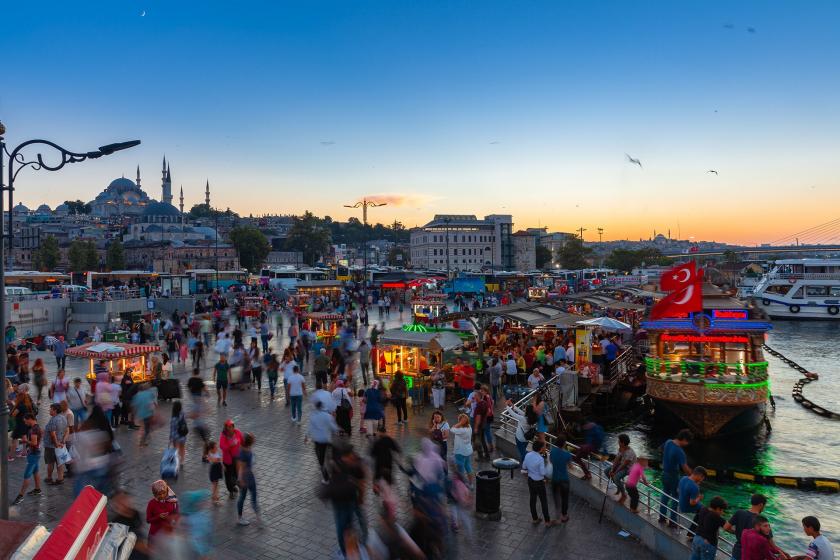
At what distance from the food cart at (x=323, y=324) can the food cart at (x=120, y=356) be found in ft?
25.6

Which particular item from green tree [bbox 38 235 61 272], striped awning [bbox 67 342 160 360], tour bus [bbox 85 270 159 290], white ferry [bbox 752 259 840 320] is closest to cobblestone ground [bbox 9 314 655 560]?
striped awning [bbox 67 342 160 360]

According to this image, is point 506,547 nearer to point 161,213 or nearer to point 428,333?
point 428,333

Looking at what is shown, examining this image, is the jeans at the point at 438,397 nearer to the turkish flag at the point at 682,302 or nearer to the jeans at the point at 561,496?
the jeans at the point at 561,496

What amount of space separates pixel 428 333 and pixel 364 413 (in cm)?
463

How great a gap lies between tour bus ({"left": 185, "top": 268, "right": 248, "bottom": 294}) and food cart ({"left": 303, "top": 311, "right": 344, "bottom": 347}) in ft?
84.4

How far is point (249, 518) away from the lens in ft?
25.8

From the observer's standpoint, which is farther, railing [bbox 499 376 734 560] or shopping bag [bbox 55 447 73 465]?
shopping bag [bbox 55 447 73 465]

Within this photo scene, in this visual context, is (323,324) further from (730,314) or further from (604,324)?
(730,314)

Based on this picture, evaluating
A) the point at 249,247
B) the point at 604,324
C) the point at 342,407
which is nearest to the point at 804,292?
the point at 604,324

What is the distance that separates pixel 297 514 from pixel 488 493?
278cm

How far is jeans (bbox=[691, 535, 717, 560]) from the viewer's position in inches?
242

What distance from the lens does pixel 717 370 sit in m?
15.2

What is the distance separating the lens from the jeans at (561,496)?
308 inches

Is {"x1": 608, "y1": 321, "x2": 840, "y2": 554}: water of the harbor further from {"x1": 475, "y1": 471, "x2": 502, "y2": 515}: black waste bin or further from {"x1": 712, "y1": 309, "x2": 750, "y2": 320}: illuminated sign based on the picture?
{"x1": 475, "y1": 471, "x2": 502, "y2": 515}: black waste bin
